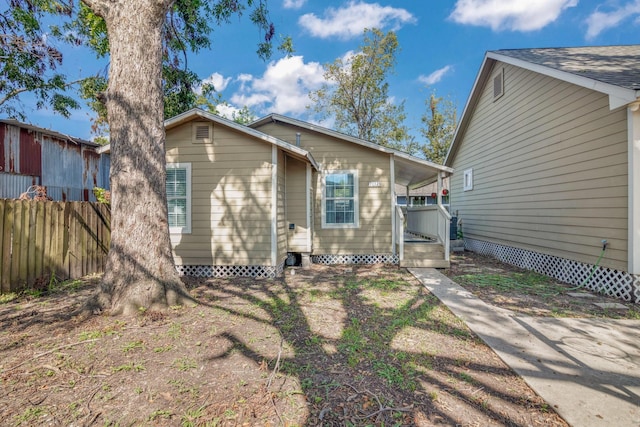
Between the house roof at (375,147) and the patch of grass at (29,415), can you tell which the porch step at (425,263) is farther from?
the patch of grass at (29,415)

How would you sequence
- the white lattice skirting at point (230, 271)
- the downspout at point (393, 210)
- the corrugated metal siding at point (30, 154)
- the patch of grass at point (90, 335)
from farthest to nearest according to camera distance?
the corrugated metal siding at point (30, 154) → the downspout at point (393, 210) → the white lattice skirting at point (230, 271) → the patch of grass at point (90, 335)

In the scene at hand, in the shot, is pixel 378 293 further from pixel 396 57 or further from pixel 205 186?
pixel 396 57

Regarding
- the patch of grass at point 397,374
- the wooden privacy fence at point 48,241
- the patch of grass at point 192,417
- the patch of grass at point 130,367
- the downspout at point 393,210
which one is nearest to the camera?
the patch of grass at point 192,417

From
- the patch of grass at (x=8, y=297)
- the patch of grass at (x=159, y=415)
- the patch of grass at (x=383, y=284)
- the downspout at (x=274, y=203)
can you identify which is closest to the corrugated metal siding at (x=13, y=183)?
the patch of grass at (x=8, y=297)

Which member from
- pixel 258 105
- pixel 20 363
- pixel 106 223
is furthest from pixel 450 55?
pixel 20 363

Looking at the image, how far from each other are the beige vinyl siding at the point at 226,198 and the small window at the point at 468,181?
8.05 m

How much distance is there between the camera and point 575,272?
5.93 meters

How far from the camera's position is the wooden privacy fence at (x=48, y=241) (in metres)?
4.98

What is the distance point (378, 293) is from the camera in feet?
17.7

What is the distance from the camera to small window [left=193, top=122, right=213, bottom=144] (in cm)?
655

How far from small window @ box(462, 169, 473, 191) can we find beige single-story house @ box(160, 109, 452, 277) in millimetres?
3074

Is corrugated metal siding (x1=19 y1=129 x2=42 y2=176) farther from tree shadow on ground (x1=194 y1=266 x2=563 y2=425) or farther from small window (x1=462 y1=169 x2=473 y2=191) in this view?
small window (x1=462 y1=169 x2=473 y2=191)

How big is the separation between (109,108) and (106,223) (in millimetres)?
3988

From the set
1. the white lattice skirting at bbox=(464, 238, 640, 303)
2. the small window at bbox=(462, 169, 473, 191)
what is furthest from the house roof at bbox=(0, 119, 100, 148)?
the white lattice skirting at bbox=(464, 238, 640, 303)
